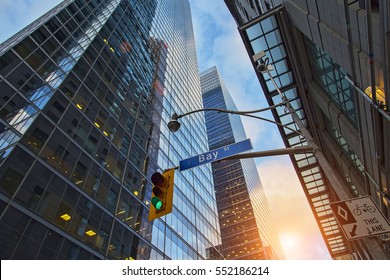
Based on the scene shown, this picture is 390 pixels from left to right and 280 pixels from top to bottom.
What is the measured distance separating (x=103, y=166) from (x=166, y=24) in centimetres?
5396

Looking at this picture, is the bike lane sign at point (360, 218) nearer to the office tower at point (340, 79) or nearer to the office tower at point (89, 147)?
the office tower at point (340, 79)

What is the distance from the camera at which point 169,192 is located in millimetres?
7082

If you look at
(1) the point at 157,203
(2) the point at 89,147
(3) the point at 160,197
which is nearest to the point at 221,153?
(3) the point at 160,197

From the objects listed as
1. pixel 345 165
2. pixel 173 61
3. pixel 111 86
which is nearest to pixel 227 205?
pixel 173 61

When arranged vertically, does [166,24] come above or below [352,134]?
above

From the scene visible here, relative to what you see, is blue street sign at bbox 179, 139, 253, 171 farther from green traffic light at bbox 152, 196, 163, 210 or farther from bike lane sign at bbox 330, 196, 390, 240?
bike lane sign at bbox 330, 196, 390, 240

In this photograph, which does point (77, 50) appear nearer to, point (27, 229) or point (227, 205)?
point (27, 229)

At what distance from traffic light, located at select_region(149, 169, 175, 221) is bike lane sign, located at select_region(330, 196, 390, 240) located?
368 centimetres

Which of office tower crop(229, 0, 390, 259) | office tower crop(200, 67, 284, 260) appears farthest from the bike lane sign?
office tower crop(200, 67, 284, 260)

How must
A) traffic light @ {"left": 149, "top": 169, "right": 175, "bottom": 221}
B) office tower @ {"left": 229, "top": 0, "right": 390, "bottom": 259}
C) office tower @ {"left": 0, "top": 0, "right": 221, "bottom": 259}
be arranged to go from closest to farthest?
office tower @ {"left": 229, "top": 0, "right": 390, "bottom": 259} < traffic light @ {"left": 149, "top": 169, "right": 175, "bottom": 221} < office tower @ {"left": 0, "top": 0, "right": 221, "bottom": 259}

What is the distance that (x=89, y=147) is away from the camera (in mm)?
24781

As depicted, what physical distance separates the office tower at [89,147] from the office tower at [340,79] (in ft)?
51.9

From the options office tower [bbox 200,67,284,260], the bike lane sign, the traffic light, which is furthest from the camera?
office tower [bbox 200,67,284,260]

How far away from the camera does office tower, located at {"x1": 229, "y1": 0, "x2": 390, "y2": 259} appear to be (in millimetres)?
6617
